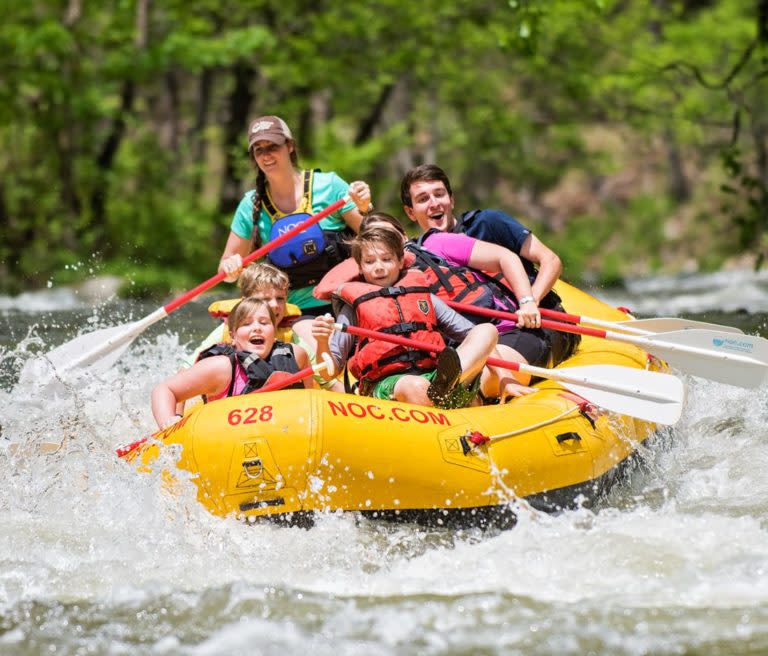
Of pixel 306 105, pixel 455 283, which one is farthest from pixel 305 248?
pixel 306 105

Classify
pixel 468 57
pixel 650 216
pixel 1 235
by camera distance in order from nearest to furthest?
pixel 1 235 < pixel 468 57 < pixel 650 216

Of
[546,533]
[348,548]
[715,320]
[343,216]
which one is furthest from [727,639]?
[715,320]

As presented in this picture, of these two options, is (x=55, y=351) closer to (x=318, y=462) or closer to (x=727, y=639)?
(x=318, y=462)

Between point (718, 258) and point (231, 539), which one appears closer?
point (231, 539)

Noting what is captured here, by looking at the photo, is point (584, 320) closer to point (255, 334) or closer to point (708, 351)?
point (708, 351)

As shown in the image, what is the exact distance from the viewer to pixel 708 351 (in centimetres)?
477

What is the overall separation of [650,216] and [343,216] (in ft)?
49.6

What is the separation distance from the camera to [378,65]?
13.6 meters

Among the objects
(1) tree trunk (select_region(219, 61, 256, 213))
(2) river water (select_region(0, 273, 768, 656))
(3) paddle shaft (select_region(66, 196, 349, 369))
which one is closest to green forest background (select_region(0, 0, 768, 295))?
(1) tree trunk (select_region(219, 61, 256, 213))

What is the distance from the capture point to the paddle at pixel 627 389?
4.35 metres

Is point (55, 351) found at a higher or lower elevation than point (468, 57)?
lower

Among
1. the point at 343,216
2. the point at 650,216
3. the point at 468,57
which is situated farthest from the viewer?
the point at 650,216

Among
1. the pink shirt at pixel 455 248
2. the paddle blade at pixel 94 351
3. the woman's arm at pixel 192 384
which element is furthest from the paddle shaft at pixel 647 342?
the paddle blade at pixel 94 351

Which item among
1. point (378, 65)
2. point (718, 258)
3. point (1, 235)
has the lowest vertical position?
point (718, 258)
